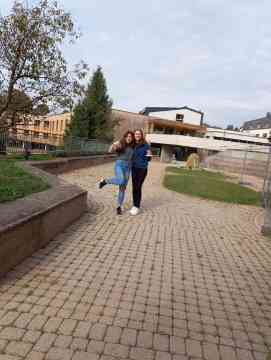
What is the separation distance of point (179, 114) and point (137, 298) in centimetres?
6223

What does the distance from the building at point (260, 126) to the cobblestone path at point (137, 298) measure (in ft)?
267

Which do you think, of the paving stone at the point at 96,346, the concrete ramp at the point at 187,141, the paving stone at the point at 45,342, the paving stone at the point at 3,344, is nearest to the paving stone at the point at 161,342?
the paving stone at the point at 96,346

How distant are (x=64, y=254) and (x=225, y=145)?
4734 cm

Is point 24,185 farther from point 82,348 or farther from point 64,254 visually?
point 82,348

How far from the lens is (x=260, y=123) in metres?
90.6

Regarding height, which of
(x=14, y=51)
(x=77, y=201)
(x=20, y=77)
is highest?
(x=14, y=51)

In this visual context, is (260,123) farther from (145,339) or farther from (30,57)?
(145,339)

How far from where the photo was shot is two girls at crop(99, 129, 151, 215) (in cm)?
686

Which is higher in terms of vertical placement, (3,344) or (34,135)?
(34,135)

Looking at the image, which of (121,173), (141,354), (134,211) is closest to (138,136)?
(121,173)

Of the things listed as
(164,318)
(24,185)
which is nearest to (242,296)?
(164,318)

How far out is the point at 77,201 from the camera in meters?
6.21

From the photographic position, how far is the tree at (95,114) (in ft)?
126

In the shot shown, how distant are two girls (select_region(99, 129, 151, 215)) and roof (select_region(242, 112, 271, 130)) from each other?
8227 cm
